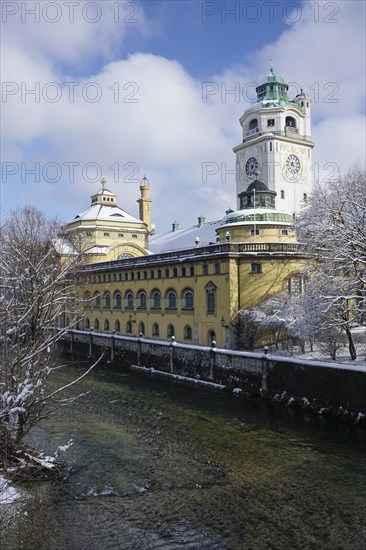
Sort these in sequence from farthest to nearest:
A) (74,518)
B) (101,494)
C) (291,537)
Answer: (101,494)
(74,518)
(291,537)

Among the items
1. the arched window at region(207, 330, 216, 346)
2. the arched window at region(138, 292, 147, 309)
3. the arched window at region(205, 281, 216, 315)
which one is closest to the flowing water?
the arched window at region(207, 330, 216, 346)

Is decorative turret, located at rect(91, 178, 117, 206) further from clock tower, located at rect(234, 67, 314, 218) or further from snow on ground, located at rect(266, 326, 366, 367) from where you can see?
snow on ground, located at rect(266, 326, 366, 367)

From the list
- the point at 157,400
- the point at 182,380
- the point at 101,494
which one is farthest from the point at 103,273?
the point at 101,494

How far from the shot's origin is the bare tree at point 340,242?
24125 mm

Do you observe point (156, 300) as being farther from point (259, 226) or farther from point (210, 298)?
point (259, 226)

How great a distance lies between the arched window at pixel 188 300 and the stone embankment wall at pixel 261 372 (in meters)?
3.66

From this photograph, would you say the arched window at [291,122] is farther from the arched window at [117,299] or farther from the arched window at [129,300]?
the arched window at [129,300]

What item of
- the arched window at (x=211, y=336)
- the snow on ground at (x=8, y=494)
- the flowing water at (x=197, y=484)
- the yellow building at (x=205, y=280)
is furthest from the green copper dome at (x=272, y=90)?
the snow on ground at (x=8, y=494)

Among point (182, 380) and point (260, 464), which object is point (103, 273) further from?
point (260, 464)

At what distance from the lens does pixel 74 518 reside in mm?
12828

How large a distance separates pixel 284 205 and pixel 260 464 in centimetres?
4809

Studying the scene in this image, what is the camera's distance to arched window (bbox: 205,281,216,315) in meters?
34.9

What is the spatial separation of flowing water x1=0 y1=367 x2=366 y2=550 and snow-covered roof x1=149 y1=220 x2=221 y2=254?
112 ft

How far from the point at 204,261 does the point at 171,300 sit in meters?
5.43
